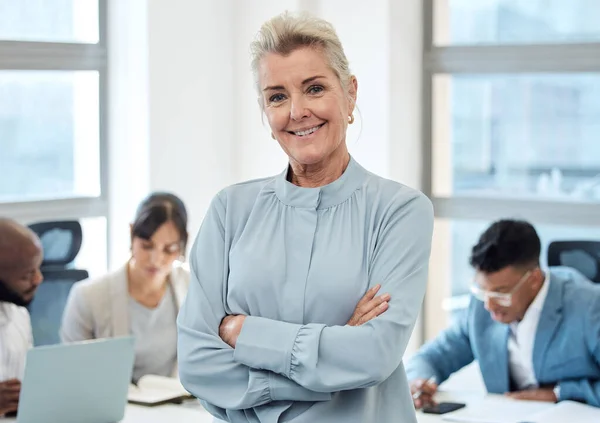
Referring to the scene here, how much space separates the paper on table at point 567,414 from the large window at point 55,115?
2.74m

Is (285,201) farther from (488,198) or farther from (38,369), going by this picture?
(488,198)

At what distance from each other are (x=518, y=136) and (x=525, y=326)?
5.44ft

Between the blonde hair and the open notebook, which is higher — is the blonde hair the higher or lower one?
the higher one

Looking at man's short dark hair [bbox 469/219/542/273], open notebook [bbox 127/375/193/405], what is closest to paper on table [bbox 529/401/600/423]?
man's short dark hair [bbox 469/219/542/273]

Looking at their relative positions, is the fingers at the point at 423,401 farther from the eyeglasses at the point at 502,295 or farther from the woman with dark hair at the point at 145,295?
the woman with dark hair at the point at 145,295

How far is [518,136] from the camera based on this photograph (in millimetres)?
5160

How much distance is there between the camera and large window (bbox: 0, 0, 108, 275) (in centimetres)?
478

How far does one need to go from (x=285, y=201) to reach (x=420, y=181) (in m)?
3.42

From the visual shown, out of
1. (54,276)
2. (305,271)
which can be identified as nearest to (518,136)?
(54,276)

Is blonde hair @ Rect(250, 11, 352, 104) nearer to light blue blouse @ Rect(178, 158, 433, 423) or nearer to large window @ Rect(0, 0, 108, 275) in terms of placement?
light blue blouse @ Rect(178, 158, 433, 423)

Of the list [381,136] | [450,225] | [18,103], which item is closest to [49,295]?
[18,103]

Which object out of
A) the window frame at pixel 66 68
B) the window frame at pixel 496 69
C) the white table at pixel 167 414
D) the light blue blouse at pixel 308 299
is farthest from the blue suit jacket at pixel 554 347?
the window frame at pixel 66 68

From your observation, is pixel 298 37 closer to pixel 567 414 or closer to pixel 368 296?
pixel 368 296

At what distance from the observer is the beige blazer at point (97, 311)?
3871 millimetres
